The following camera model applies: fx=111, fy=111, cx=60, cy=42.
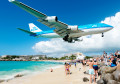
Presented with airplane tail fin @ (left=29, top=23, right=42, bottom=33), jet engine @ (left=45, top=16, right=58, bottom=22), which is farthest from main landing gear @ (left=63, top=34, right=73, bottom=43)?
airplane tail fin @ (left=29, top=23, right=42, bottom=33)

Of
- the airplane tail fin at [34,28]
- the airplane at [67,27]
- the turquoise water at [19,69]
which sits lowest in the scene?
the turquoise water at [19,69]

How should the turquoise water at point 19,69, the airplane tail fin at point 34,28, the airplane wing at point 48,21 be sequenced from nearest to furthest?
the airplane wing at point 48,21 < the turquoise water at point 19,69 < the airplane tail fin at point 34,28

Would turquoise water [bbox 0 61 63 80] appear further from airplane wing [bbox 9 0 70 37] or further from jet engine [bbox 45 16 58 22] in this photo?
jet engine [bbox 45 16 58 22]

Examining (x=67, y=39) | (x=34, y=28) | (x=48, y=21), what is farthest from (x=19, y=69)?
(x=48, y=21)

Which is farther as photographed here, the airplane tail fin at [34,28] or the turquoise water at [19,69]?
the airplane tail fin at [34,28]

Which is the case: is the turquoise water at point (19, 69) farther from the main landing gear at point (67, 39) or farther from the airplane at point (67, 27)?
the airplane at point (67, 27)

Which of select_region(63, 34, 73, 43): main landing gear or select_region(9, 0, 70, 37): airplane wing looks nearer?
select_region(9, 0, 70, 37): airplane wing

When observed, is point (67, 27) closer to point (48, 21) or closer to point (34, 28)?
point (48, 21)

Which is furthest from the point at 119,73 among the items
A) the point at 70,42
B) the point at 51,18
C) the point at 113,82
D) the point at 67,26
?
the point at 70,42

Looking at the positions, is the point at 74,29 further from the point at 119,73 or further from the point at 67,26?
the point at 119,73

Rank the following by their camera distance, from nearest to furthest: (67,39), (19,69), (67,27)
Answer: (67,27) → (67,39) → (19,69)

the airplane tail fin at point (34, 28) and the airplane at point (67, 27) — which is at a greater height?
the airplane tail fin at point (34, 28)

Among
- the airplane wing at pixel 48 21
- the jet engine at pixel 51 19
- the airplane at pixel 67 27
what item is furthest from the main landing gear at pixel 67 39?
the jet engine at pixel 51 19

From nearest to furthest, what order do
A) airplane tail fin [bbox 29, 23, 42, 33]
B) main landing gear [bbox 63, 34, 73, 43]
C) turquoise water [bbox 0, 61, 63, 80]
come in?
main landing gear [bbox 63, 34, 73, 43] < turquoise water [bbox 0, 61, 63, 80] < airplane tail fin [bbox 29, 23, 42, 33]
